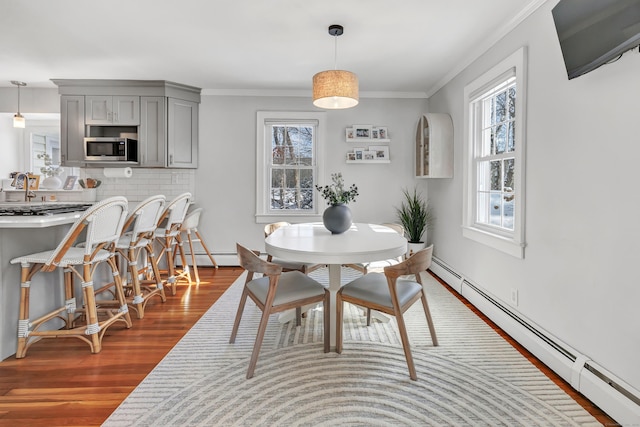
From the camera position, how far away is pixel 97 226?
2295 millimetres

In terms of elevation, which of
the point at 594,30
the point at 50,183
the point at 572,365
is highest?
the point at 594,30

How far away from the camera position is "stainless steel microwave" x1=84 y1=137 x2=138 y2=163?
4305 mm

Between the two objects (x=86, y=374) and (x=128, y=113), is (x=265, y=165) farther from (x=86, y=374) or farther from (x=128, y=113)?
(x=86, y=374)

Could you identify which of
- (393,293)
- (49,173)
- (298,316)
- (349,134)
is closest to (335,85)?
(393,293)

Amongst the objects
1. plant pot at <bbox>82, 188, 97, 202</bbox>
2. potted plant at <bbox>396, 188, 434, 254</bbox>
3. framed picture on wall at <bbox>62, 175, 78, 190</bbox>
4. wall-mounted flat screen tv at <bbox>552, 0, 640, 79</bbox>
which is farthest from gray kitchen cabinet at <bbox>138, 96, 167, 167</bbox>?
wall-mounted flat screen tv at <bbox>552, 0, 640, 79</bbox>

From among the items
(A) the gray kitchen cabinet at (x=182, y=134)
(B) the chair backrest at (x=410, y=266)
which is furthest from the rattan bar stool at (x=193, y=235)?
(B) the chair backrest at (x=410, y=266)

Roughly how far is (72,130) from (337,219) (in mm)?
3855

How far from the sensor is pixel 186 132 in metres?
4.57

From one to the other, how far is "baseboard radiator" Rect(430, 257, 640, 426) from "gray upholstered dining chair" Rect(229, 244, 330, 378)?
1.33m

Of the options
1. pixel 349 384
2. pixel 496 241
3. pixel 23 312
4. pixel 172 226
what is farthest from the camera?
pixel 172 226

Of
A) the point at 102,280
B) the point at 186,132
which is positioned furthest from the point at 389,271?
the point at 186,132

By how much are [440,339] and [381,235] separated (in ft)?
2.72

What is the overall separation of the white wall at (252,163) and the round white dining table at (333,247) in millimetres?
2019

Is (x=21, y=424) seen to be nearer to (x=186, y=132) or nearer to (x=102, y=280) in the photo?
(x=102, y=280)
